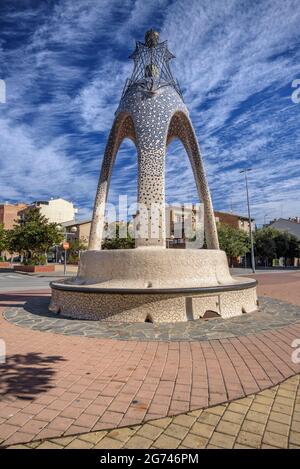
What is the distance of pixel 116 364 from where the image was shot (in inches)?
176

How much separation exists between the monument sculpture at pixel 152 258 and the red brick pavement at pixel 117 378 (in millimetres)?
1502

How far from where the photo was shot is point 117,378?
3965 mm

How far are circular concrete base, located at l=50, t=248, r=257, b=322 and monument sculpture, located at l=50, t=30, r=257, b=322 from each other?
0.07 feet

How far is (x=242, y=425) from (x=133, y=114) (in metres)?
9.58

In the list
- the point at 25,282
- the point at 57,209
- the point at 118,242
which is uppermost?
the point at 57,209

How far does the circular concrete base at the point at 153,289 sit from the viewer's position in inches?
274

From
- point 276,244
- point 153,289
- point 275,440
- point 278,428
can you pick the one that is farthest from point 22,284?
point 276,244

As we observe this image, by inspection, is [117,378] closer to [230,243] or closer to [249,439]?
[249,439]

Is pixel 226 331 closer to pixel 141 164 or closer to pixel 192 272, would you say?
pixel 192 272

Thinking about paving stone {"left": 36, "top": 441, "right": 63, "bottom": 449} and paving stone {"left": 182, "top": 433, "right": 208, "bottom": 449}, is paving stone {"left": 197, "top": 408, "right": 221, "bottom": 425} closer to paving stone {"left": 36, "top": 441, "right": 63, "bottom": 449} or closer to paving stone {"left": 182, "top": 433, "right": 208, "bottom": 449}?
paving stone {"left": 182, "top": 433, "right": 208, "bottom": 449}

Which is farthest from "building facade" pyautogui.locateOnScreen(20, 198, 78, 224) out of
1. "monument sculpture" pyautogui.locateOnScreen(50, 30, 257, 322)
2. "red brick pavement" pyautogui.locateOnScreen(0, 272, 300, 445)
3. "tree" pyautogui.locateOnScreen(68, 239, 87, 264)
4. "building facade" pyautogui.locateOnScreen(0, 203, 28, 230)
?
"red brick pavement" pyautogui.locateOnScreen(0, 272, 300, 445)

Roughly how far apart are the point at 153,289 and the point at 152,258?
1088 mm

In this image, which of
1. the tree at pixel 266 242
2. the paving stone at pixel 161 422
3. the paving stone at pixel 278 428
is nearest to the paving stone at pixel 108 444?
the paving stone at pixel 161 422
